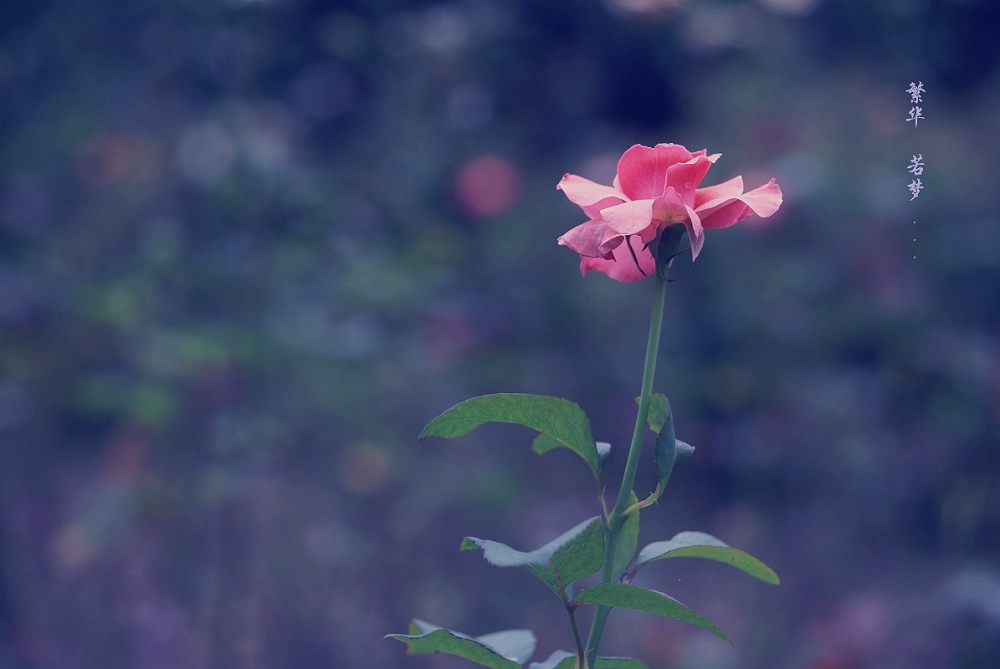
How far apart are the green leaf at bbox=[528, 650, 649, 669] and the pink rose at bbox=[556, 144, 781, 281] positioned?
0.17m

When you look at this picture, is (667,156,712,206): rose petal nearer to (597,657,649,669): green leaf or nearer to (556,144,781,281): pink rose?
(556,144,781,281): pink rose

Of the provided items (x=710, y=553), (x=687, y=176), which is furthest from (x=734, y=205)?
(x=710, y=553)

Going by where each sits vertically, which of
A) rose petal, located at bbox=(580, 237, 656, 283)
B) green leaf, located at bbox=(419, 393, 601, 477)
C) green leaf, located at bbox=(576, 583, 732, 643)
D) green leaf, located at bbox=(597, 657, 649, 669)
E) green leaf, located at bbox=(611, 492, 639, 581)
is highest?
rose petal, located at bbox=(580, 237, 656, 283)

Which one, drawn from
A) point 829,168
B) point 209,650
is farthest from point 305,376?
point 829,168

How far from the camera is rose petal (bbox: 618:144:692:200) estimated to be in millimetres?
362

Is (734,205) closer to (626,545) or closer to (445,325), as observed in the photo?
(626,545)

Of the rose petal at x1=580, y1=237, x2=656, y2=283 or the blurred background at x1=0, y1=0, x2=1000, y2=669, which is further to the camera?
the blurred background at x1=0, y1=0, x2=1000, y2=669

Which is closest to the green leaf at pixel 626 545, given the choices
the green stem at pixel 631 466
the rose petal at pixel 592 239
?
the green stem at pixel 631 466

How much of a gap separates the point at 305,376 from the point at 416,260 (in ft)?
0.91

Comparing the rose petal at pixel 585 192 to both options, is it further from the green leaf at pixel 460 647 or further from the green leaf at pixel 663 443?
the green leaf at pixel 460 647

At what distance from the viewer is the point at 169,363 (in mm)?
1315

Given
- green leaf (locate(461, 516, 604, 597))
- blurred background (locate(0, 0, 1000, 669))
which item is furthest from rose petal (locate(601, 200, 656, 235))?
blurred background (locate(0, 0, 1000, 669))

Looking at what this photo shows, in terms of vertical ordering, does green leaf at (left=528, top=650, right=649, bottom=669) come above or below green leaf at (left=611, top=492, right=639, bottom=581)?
below

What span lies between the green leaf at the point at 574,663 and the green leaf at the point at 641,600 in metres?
0.05
